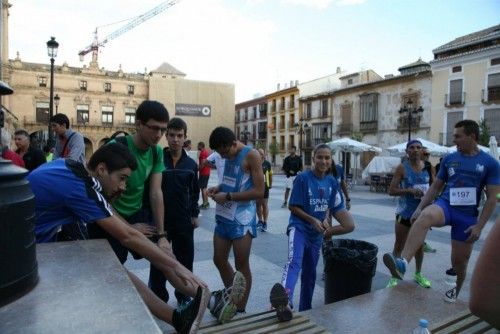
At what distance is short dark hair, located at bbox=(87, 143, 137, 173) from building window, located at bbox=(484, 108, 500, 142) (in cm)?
2866

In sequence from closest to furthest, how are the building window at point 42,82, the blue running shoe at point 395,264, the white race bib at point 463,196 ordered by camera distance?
the blue running shoe at point 395,264, the white race bib at point 463,196, the building window at point 42,82

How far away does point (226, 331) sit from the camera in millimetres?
2131

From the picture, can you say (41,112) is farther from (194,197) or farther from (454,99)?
(194,197)

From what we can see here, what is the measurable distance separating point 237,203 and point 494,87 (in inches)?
1113

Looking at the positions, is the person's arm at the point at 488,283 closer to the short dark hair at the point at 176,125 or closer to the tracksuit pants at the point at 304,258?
the tracksuit pants at the point at 304,258

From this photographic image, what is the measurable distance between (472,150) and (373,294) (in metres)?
1.77

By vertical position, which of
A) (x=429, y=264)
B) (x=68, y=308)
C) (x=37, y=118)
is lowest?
(x=429, y=264)

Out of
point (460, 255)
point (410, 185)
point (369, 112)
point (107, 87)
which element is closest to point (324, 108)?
point (369, 112)

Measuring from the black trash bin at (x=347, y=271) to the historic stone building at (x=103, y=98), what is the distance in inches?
1660

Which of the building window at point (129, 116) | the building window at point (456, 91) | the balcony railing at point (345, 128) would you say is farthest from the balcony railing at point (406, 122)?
the building window at point (129, 116)

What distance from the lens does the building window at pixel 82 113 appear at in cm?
4634

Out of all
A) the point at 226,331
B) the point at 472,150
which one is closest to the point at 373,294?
the point at 226,331

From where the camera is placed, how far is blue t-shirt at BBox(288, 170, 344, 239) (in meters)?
3.34

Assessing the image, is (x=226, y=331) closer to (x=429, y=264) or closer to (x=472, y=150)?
(x=472, y=150)
